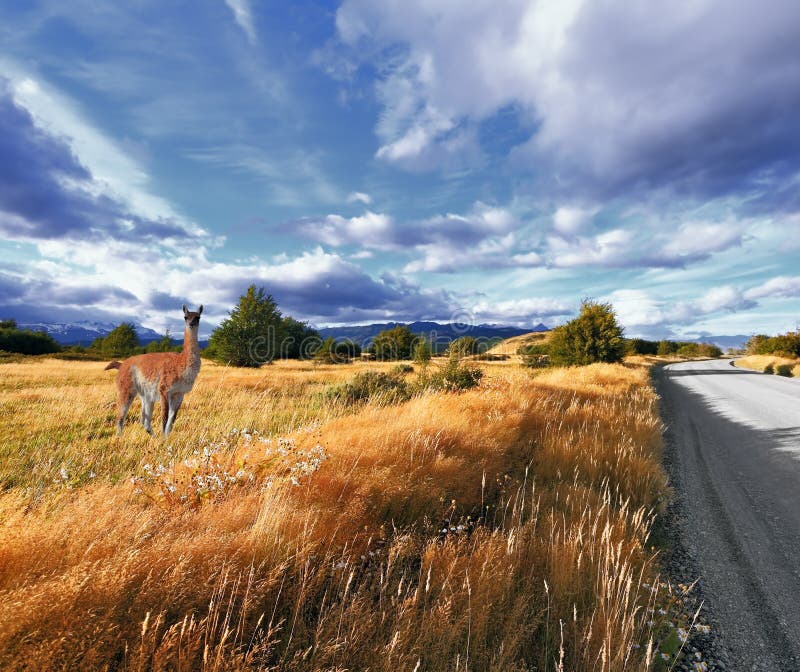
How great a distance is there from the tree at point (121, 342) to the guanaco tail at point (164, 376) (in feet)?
162

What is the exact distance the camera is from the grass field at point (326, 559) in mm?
1776

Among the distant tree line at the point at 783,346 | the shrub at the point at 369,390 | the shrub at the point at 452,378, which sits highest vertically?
the distant tree line at the point at 783,346

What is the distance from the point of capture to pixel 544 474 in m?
5.39

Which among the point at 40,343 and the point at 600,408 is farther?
the point at 40,343

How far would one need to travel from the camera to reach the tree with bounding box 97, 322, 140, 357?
46.6 meters

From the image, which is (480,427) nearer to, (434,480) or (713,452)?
(434,480)

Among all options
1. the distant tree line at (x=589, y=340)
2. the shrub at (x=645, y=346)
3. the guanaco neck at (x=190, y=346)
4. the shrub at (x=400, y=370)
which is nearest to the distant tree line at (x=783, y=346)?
the distant tree line at (x=589, y=340)

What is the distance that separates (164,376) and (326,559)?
12.3 feet

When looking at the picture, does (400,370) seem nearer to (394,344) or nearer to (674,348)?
(394,344)

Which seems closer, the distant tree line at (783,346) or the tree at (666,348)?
the distant tree line at (783,346)

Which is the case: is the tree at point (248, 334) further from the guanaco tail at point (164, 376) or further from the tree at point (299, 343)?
the tree at point (299, 343)

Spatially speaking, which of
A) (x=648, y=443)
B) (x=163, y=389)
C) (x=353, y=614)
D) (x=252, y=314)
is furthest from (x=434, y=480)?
(x=252, y=314)

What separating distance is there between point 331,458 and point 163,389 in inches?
105

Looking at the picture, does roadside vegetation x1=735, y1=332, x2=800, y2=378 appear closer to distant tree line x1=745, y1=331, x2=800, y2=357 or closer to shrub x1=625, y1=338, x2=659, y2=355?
distant tree line x1=745, y1=331, x2=800, y2=357
